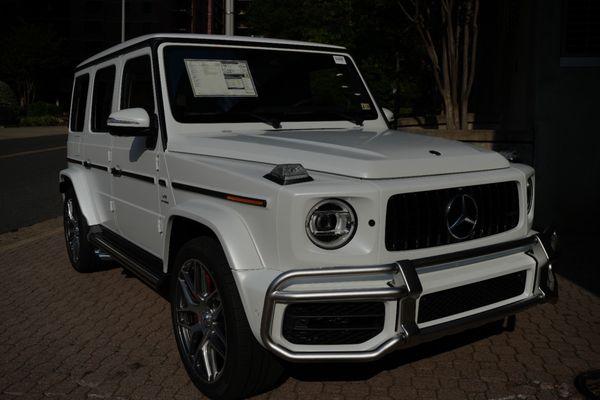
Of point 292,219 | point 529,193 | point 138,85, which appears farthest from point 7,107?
point 292,219

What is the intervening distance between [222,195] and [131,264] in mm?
1431

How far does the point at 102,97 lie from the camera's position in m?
5.64

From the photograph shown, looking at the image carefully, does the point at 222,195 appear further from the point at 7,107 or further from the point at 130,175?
the point at 7,107

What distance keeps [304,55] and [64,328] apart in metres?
2.67

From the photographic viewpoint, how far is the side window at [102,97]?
17.6 ft

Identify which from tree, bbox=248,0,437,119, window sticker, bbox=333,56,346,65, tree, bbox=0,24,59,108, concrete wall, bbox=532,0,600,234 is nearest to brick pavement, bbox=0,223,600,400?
window sticker, bbox=333,56,346,65

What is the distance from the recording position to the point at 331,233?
302 cm

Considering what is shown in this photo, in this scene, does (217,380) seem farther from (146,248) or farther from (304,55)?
(304,55)

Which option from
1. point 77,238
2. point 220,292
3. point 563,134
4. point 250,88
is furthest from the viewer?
point 563,134

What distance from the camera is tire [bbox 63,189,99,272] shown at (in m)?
5.93

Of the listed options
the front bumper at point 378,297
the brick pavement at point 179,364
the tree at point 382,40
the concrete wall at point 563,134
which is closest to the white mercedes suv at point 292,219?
the front bumper at point 378,297

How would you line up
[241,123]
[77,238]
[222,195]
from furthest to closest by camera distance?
1. [77,238]
2. [241,123]
3. [222,195]

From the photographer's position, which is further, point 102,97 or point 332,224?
point 102,97

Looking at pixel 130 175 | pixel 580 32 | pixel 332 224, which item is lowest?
pixel 332 224
